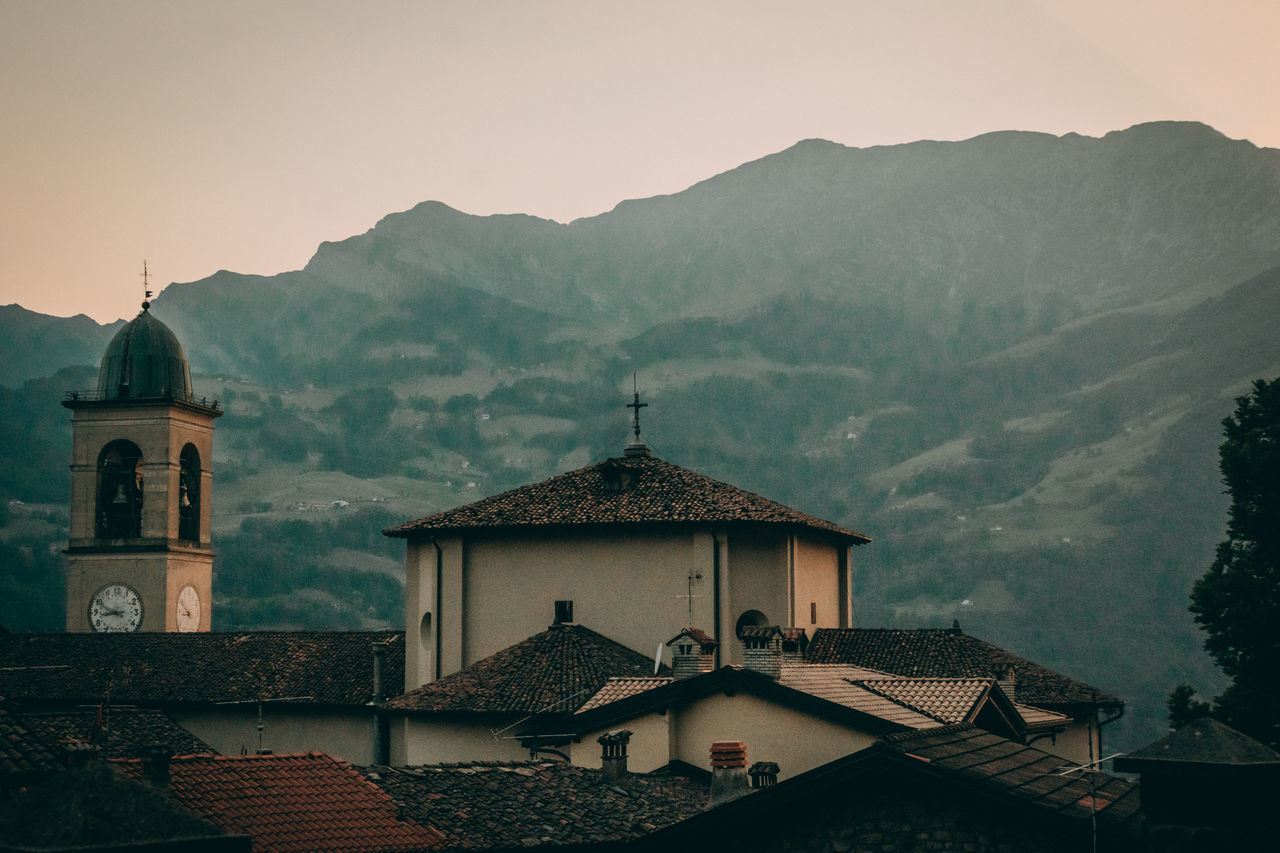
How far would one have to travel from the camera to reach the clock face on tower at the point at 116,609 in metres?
55.4

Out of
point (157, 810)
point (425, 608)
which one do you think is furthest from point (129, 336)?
point (157, 810)

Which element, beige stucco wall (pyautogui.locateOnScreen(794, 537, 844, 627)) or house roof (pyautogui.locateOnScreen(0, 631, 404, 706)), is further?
house roof (pyautogui.locateOnScreen(0, 631, 404, 706))

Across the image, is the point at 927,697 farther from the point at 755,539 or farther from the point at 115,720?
the point at 115,720

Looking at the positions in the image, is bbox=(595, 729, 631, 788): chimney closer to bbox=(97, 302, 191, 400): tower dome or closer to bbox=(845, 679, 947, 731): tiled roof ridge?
bbox=(845, 679, 947, 731): tiled roof ridge

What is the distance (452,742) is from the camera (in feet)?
110

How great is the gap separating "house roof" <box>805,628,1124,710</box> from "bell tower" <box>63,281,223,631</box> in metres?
25.2

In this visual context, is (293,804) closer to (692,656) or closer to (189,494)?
(692,656)

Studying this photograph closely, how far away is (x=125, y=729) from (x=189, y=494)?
973 inches

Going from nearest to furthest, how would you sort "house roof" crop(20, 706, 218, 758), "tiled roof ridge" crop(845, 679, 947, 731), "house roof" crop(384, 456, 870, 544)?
"tiled roof ridge" crop(845, 679, 947, 731)
"house roof" crop(20, 706, 218, 758)
"house roof" crop(384, 456, 870, 544)

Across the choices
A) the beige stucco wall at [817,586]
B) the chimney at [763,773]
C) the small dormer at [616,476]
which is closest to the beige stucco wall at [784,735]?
the chimney at [763,773]

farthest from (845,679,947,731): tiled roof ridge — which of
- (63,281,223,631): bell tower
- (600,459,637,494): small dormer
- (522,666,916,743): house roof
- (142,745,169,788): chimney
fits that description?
(63,281,223,631): bell tower

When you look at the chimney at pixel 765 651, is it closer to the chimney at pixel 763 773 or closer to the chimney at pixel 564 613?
the chimney at pixel 763 773

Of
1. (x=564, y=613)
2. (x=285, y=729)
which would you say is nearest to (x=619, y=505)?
(x=564, y=613)

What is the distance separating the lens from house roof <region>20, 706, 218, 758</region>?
94.7 ft
